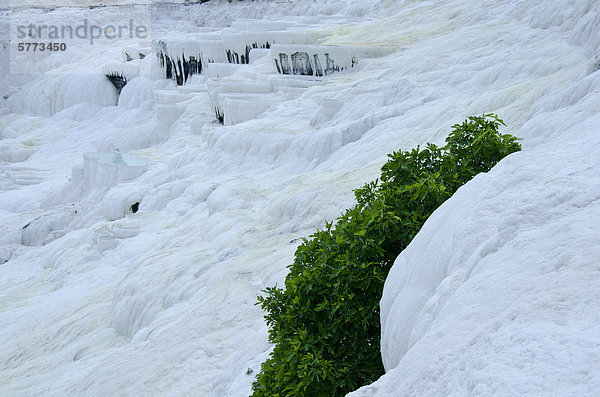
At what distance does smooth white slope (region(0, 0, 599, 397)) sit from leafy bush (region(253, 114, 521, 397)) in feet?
5.73

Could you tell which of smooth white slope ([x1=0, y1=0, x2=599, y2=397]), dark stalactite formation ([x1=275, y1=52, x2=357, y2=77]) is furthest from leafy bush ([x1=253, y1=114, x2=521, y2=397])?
dark stalactite formation ([x1=275, y1=52, x2=357, y2=77])

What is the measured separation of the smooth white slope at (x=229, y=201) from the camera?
10570 millimetres

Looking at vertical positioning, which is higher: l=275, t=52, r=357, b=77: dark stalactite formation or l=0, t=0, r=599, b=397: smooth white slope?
l=275, t=52, r=357, b=77: dark stalactite formation

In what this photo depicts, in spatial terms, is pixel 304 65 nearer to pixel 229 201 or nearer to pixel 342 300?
pixel 229 201

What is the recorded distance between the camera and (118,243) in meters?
18.5

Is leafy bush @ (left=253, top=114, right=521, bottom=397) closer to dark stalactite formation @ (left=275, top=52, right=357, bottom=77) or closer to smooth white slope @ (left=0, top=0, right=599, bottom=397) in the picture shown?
smooth white slope @ (left=0, top=0, right=599, bottom=397)

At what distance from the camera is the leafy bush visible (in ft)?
19.5

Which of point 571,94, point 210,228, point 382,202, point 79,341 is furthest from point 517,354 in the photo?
point 210,228

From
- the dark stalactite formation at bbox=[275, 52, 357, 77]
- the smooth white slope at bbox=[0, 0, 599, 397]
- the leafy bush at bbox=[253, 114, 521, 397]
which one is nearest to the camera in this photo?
the leafy bush at bbox=[253, 114, 521, 397]

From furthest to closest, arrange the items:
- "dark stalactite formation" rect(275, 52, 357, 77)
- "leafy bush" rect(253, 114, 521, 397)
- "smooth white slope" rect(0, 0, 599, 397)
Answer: "dark stalactite formation" rect(275, 52, 357, 77), "smooth white slope" rect(0, 0, 599, 397), "leafy bush" rect(253, 114, 521, 397)

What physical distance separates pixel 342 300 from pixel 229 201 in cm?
1105

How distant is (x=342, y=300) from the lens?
20.3 ft

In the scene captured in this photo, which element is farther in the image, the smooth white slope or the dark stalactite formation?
the dark stalactite formation

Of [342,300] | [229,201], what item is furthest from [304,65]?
[342,300]
